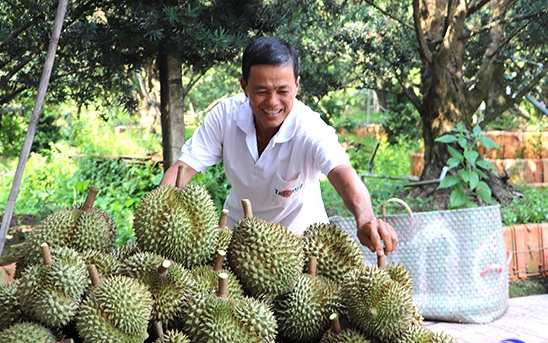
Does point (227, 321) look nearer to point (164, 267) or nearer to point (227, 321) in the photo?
point (227, 321)

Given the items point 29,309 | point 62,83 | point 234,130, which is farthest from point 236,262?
point 62,83

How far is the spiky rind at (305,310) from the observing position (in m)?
1.56

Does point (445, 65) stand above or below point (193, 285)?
above

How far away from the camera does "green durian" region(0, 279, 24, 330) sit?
1495 mm

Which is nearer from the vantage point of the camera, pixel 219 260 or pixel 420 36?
pixel 219 260

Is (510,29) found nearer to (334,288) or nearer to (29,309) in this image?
(334,288)

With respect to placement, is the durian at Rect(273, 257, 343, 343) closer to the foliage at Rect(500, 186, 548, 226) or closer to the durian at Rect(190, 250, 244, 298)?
the durian at Rect(190, 250, 244, 298)

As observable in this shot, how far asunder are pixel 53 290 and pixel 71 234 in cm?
28

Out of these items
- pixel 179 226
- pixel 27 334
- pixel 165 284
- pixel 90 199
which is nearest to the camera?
pixel 27 334

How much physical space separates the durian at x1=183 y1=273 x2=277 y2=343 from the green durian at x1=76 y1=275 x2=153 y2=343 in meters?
0.11

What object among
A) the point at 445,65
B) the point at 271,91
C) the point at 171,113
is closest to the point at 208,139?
the point at 271,91

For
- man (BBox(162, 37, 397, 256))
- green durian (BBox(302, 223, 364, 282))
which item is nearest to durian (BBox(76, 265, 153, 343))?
green durian (BBox(302, 223, 364, 282))

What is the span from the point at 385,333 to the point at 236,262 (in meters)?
0.42

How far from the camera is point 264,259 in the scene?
158cm
